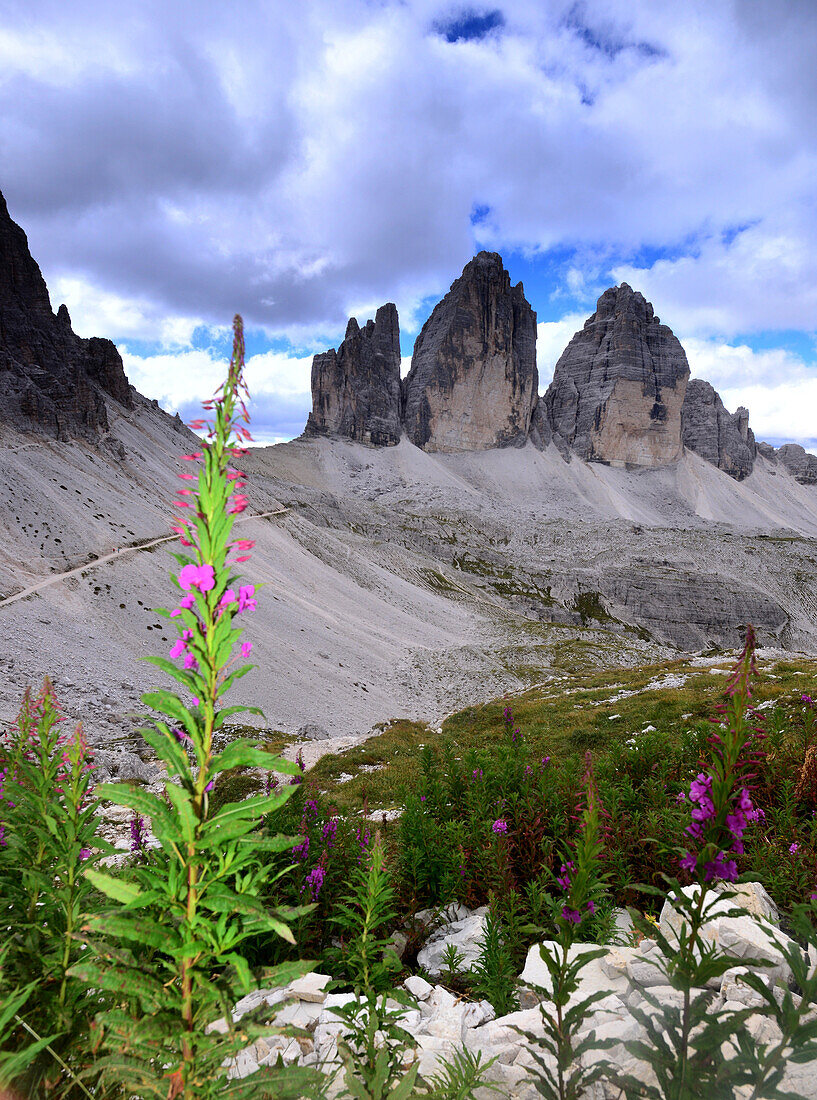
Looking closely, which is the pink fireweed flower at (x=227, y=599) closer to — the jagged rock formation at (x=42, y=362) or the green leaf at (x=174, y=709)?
the green leaf at (x=174, y=709)

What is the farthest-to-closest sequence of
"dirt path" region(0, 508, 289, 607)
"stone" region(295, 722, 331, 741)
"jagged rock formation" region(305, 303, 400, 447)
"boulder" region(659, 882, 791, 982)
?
"jagged rock formation" region(305, 303, 400, 447) < "dirt path" region(0, 508, 289, 607) < "stone" region(295, 722, 331, 741) < "boulder" region(659, 882, 791, 982)

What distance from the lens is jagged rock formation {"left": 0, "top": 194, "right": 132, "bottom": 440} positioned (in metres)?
59.8

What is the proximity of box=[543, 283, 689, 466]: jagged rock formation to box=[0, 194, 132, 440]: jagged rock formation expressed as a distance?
13688 centimetres

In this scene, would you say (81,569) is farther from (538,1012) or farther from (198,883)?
(198,883)

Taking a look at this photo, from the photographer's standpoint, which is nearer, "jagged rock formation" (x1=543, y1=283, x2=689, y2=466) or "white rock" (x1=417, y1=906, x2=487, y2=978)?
"white rock" (x1=417, y1=906, x2=487, y2=978)

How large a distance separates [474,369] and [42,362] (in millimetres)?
129397

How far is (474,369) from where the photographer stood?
17075cm

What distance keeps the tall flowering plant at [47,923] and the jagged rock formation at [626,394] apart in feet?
612

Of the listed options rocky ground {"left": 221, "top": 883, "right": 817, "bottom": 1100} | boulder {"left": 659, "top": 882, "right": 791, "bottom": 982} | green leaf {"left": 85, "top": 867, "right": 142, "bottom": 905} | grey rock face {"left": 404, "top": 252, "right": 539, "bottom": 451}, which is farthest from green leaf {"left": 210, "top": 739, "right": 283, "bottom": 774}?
grey rock face {"left": 404, "top": 252, "right": 539, "bottom": 451}

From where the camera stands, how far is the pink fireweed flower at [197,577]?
2154 millimetres

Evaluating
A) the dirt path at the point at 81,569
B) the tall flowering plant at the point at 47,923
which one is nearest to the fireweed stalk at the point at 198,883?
the tall flowering plant at the point at 47,923

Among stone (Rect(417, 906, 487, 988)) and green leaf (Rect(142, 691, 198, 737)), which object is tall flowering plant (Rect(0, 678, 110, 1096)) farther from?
stone (Rect(417, 906, 487, 988))

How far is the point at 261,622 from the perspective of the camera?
1767 inches

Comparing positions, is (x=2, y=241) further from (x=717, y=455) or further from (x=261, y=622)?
(x=717, y=455)
